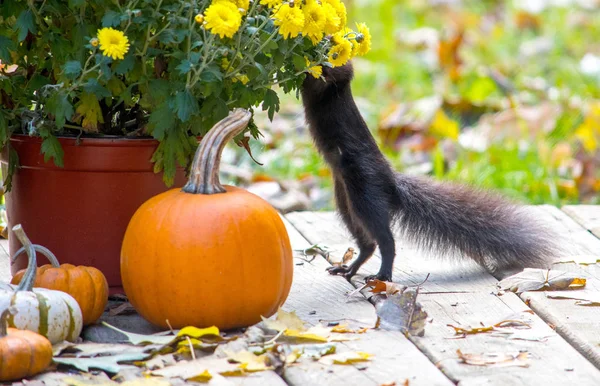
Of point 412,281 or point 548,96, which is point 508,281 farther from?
point 548,96

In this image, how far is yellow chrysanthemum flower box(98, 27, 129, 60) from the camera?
2424mm

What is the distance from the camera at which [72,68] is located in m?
2.53

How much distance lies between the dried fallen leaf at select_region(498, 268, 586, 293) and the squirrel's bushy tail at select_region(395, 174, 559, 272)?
0.64ft

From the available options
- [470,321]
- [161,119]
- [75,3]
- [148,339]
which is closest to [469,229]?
[470,321]

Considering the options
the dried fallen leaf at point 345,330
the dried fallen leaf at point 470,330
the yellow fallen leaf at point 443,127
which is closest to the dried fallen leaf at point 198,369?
the dried fallen leaf at point 345,330

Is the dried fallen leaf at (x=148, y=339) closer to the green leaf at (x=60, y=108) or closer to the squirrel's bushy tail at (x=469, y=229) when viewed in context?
the green leaf at (x=60, y=108)

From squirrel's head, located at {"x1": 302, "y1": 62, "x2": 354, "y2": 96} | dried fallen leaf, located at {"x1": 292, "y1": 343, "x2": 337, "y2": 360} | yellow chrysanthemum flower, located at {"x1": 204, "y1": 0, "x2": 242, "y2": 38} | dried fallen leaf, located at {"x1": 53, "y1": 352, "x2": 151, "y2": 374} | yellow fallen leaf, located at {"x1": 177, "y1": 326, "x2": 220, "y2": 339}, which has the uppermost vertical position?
yellow chrysanthemum flower, located at {"x1": 204, "y1": 0, "x2": 242, "y2": 38}

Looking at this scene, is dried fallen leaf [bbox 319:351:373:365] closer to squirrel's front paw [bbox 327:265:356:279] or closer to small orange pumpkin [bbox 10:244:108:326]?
small orange pumpkin [bbox 10:244:108:326]

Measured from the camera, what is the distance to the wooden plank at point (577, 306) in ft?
8.21

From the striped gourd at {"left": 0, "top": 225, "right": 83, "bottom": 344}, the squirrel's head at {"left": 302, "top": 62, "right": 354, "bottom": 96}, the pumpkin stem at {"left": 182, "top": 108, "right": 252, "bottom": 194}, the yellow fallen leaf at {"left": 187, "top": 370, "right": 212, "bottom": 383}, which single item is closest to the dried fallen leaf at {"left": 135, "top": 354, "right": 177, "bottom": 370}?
the yellow fallen leaf at {"left": 187, "top": 370, "right": 212, "bottom": 383}

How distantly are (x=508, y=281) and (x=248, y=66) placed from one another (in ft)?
3.60

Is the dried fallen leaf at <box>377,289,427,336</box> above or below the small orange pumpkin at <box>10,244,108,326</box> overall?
below

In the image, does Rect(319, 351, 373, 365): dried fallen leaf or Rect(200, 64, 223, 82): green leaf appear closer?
Rect(319, 351, 373, 365): dried fallen leaf

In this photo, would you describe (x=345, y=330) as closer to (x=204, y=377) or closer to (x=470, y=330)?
(x=470, y=330)
